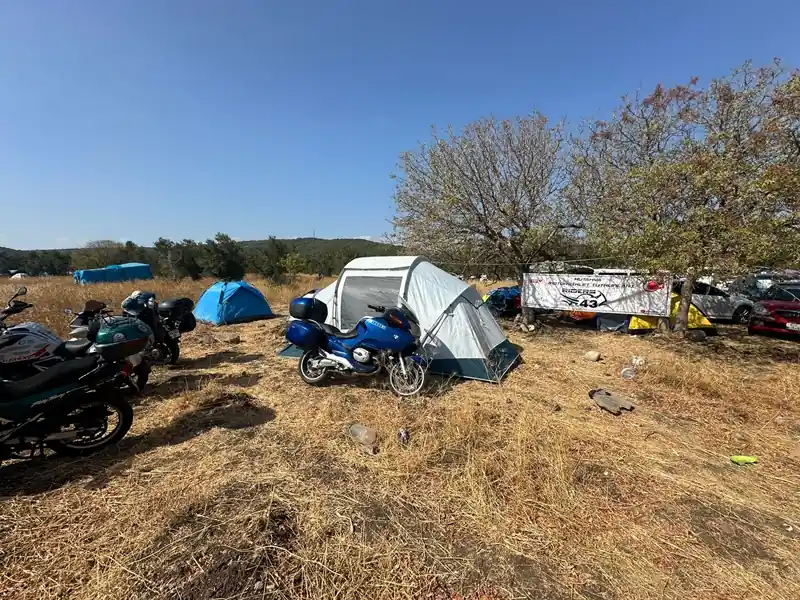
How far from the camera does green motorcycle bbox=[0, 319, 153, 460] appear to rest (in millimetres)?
3057

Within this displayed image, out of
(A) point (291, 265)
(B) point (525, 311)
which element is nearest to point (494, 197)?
(B) point (525, 311)

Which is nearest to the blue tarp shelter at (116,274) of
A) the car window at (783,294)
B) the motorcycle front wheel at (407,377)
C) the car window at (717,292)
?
the motorcycle front wheel at (407,377)

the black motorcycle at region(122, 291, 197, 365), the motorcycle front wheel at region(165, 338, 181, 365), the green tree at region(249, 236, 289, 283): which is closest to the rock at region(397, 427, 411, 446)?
the black motorcycle at region(122, 291, 197, 365)

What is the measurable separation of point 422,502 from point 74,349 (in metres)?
4.15

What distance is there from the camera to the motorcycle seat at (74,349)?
13.4 feet

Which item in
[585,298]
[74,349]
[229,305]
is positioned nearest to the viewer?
[74,349]

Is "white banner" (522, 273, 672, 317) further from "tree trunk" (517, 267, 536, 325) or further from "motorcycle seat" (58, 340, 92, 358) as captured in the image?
"motorcycle seat" (58, 340, 92, 358)

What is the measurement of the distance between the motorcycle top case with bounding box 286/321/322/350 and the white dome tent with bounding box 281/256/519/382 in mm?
1479

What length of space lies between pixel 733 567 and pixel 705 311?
11.8m

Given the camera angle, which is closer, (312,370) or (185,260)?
(312,370)

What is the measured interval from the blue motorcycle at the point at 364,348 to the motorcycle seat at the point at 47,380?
242cm

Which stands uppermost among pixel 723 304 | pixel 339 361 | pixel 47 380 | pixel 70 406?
pixel 47 380

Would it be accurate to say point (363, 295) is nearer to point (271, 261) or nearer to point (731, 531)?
point (731, 531)

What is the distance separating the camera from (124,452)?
3543mm
